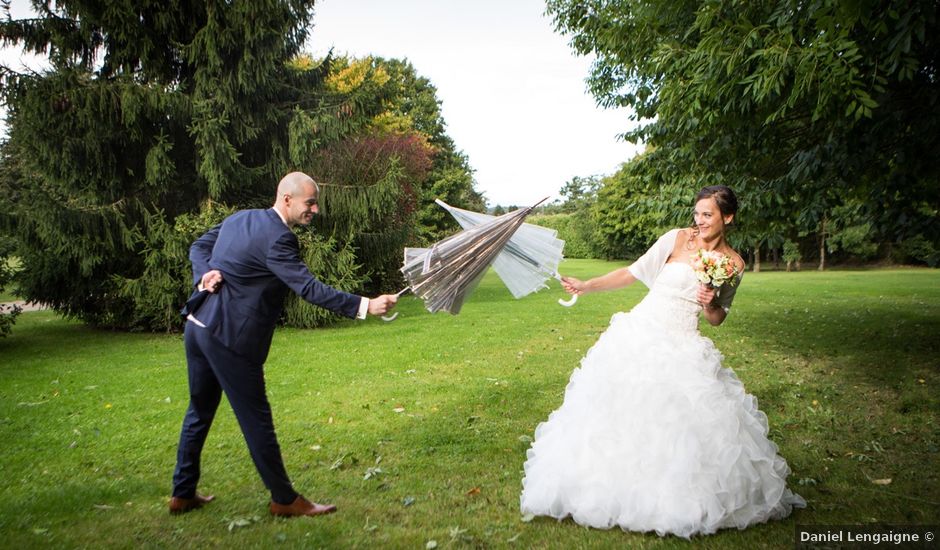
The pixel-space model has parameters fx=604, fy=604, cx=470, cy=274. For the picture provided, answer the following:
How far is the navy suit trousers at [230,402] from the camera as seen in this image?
428 centimetres

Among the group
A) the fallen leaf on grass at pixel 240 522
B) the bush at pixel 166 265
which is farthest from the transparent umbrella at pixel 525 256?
the bush at pixel 166 265

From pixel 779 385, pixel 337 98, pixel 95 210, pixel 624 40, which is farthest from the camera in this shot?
pixel 337 98

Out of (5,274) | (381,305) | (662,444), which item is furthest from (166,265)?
(662,444)

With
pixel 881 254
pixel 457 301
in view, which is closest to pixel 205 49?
pixel 457 301

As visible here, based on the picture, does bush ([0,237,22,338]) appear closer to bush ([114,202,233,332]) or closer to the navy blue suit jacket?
bush ([114,202,233,332])

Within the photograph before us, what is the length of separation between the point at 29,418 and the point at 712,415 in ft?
25.8

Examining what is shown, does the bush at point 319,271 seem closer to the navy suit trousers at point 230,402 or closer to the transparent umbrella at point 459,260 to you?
the transparent umbrella at point 459,260

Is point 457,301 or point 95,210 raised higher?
point 95,210

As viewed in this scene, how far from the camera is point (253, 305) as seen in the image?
432cm

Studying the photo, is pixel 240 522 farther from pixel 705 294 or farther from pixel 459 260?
pixel 705 294

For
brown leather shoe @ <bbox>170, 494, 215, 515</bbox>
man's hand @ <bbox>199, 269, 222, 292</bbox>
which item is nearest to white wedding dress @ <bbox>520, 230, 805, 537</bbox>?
brown leather shoe @ <bbox>170, 494, 215, 515</bbox>

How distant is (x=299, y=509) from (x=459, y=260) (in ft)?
7.39

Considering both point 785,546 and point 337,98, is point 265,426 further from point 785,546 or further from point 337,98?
point 337,98

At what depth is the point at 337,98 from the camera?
1644cm
